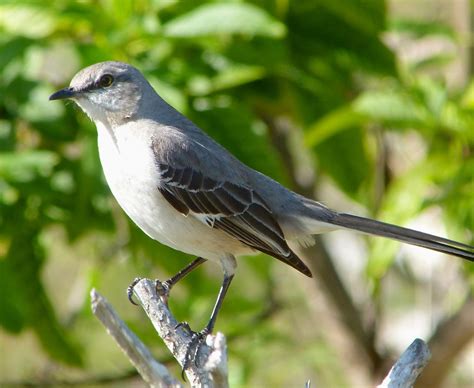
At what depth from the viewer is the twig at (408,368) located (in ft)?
9.87

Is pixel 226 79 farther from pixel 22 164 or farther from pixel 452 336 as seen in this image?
pixel 452 336

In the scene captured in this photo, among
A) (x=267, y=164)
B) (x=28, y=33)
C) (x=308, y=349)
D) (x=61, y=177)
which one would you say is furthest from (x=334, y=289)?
(x=28, y=33)

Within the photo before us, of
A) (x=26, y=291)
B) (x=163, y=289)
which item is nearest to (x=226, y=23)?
(x=163, y=289)

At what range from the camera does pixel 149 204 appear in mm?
3773

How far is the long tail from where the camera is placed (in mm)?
3637

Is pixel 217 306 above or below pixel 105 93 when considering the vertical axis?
below

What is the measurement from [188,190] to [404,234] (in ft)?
3.25

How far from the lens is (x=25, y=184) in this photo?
183 inches

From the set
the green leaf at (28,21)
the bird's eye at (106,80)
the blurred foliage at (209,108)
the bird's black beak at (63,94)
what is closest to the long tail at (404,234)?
the blurred foliage at (209,108)

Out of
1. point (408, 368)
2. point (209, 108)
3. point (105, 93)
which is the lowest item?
point (408, 368)

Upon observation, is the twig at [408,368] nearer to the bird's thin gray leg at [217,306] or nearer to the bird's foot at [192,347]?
the bird's foot at [192,347]

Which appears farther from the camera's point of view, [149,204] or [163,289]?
[163,289]

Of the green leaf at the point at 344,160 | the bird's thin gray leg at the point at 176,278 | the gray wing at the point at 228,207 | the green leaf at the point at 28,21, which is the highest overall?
the green leaf at the point at 28,21

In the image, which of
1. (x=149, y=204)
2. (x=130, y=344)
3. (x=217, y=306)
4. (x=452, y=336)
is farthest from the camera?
(x=452, y=336)
